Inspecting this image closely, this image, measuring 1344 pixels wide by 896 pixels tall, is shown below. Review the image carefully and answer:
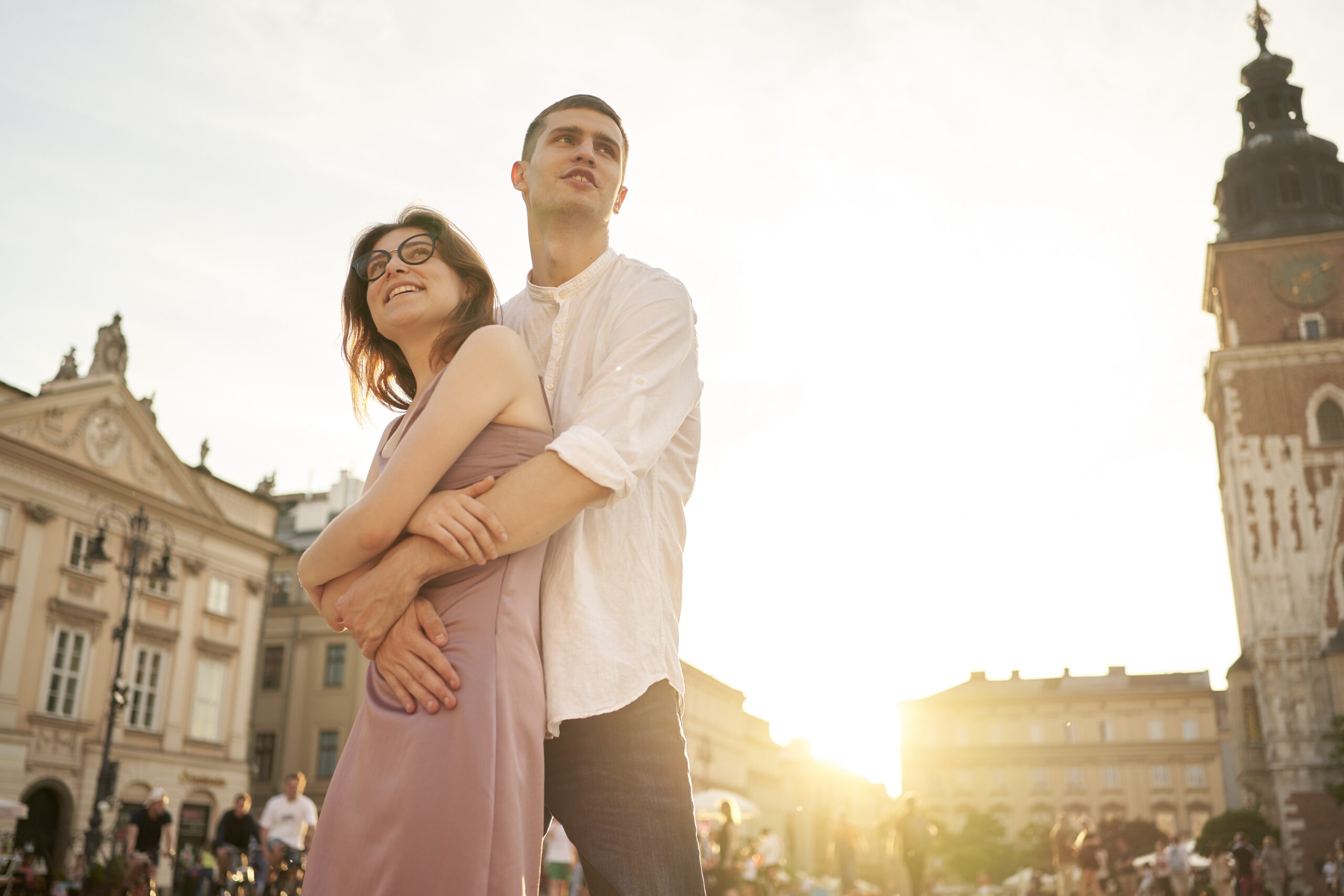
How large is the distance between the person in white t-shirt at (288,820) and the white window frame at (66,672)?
64.9ft

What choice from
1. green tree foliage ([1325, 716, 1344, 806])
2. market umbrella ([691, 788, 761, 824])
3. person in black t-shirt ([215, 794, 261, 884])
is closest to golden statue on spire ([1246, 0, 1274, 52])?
green tree foliage ([1325, 716, 1344, 806])

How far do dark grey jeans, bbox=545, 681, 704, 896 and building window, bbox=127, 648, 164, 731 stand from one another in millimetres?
32303

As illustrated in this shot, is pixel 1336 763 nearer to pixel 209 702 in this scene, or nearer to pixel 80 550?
pixel 209 702

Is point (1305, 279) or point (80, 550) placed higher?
point (1305, 279)

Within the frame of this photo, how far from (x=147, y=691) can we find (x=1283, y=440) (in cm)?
4233

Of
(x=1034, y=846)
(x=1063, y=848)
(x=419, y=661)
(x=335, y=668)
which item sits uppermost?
(x=335, y=668)

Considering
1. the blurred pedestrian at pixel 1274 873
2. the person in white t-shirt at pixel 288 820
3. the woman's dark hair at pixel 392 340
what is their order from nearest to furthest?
the woman's dark hair at pixel 392 340
the person in white t-shirt at pixel 288 820
the blurred pedestrian at pixel 1274 873

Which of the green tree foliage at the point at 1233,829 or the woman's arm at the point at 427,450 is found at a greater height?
the woman's arm at the point at 427,450

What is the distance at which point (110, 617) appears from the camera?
29.5 meters

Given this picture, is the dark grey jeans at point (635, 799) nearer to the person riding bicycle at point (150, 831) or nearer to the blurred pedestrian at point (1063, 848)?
the person riding bicycle at point (150, 831)

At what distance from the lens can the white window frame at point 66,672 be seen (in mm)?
27266

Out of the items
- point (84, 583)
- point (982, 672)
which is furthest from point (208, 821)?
point (982, 672)

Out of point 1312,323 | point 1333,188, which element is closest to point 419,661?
point 1312,323

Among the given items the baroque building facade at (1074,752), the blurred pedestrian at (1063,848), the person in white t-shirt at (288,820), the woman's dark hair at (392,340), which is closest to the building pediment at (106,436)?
the person in white t-shirt at (288,820)
